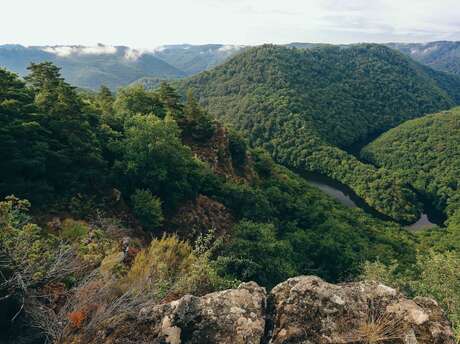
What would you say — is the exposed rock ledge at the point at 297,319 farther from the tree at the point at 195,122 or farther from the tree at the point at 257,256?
the tree at the point at 195,122

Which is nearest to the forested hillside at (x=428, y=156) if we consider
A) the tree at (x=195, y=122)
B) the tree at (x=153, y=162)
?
the tree at (x=195, y=122)

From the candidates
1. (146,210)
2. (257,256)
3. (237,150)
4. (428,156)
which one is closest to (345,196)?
(428,156)

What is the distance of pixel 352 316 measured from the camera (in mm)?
9383

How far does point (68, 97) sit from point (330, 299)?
94.9ft

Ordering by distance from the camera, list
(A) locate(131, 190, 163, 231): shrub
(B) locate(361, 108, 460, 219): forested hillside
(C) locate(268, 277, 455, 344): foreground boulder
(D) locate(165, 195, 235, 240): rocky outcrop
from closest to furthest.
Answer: (C) locate(268, 277, 455, 344): foreground boulder < (A) locate(131, 190, 163, 231): shrub < (D) locate(165, 195, 235, 240): rocky outcrop < (B) locate(361, 108, 460, 219): forested hillside

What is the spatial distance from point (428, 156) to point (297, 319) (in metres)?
160

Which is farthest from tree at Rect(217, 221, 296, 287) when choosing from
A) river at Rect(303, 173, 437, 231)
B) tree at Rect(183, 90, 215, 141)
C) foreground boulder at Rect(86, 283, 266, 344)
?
river at Rect(303, 173, 437, 231)

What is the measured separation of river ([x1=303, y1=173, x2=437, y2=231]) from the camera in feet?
355

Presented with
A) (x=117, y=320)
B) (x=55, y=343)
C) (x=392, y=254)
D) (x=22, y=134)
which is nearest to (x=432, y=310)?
(x=117, y=320)

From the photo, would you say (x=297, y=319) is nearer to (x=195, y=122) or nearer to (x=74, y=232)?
(x=74, y=232)

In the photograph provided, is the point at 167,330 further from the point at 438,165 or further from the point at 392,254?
the point at 438,165

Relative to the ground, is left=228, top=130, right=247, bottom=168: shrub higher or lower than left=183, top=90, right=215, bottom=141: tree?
lower

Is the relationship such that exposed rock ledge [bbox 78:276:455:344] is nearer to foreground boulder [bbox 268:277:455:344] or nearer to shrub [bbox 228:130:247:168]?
foreground boulder [bbox 268:277:455:344]

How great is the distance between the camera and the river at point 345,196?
108 m
